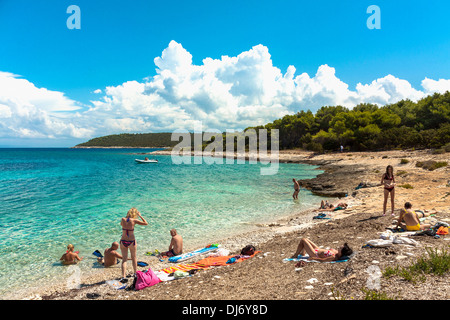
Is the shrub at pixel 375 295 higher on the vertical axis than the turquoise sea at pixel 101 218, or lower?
higher

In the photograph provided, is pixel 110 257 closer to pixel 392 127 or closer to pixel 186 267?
pixel 186 267

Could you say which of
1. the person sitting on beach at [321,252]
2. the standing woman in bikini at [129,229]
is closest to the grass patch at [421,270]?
the person sitting on beach at [321,252]

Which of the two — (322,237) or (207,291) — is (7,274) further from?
(322,237)

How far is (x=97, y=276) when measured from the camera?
8.51 meters

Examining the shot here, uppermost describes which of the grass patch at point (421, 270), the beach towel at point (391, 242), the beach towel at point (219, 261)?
the grass patch at point (421, 270)

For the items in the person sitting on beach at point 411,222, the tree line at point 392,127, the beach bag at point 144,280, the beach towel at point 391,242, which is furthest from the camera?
the tree line at point 392,127

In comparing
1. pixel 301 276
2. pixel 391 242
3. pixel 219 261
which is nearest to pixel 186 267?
pixel 219 261

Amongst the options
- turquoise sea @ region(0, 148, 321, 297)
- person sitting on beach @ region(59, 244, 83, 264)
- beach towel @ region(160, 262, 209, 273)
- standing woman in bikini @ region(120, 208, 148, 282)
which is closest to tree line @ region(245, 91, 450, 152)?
turquoise sea @ region(0, 148, 321, 297)

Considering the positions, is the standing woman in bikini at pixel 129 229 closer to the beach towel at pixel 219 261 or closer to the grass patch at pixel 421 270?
the beach towel at pixel 219 261

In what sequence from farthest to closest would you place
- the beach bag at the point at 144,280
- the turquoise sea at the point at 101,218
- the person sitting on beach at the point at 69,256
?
the turquoise sea at the point at 101,218 → the person sitting on beach at the point at 69,256 → the beach bag at the point at 144,280

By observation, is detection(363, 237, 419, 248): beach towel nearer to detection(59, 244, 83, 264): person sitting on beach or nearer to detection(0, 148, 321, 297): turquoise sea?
detection(0, 148, 321, 297): turquoise sea

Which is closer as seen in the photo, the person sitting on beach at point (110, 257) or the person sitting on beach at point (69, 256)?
the person sitting on beach at point (110, 257)
